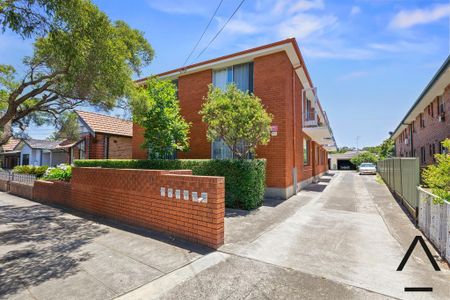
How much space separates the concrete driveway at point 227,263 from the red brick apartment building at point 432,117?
28.3 feet

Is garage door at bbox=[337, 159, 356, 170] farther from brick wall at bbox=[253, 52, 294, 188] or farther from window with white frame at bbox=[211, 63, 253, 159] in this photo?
window with white frame at bbox=[211, 63, 253, 159]

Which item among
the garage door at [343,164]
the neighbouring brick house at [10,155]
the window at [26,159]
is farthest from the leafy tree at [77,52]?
the garage door at [343,164]

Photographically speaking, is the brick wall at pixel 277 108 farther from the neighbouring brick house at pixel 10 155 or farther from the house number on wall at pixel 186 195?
the neighbouring brick house at pixel 10 155

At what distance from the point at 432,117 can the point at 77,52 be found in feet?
62.5

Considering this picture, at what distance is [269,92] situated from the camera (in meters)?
11.0

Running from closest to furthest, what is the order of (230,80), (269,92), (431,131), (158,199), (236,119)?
1. (158,199)
2. (236,119)
3. (269,92)
4. (230,80)
5. (431,131)

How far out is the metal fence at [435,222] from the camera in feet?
13.7

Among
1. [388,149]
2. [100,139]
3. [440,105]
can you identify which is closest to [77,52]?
[100,139]

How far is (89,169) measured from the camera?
788 cm

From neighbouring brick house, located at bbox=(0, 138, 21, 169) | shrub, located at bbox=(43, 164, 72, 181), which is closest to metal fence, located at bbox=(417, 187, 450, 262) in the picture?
shrub, located at bbox=(43, 164, 72, 181)

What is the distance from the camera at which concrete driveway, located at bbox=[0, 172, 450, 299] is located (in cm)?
319

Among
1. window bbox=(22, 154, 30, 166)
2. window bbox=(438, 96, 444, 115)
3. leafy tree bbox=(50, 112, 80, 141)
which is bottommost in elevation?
window bbox=(22, 154, 30, 166)

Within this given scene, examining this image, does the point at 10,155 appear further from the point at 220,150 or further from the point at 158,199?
the point at 158,199

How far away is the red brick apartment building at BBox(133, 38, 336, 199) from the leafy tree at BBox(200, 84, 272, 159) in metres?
1.74
